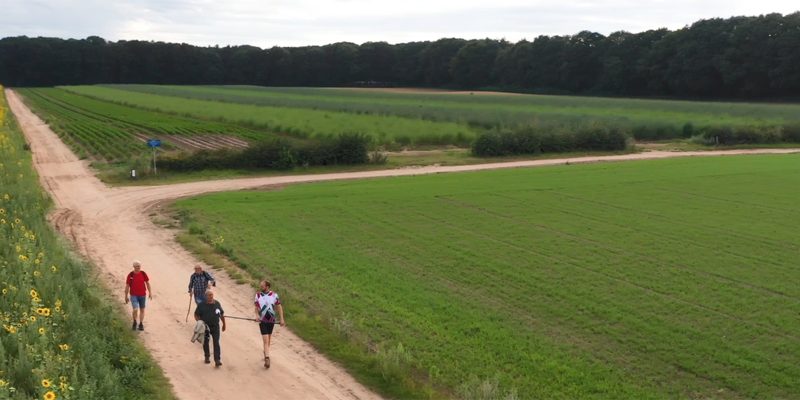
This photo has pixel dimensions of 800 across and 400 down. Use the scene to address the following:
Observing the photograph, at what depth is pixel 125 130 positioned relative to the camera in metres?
66.8

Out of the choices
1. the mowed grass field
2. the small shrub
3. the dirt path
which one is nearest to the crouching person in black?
the dirt path

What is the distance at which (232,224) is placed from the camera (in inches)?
1097

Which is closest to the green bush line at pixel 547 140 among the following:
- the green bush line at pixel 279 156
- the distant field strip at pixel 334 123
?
the distant field strip at pixel 334 123

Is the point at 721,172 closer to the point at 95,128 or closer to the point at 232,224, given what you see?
the point at 232,224

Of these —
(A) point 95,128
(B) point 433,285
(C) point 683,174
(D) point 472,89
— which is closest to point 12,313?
(B) point 433,285

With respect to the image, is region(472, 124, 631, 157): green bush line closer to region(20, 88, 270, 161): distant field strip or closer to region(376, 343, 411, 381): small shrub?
region(20, 88, 270, 161): distant field strip

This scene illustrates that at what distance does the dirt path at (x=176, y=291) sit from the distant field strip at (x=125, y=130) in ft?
31.7

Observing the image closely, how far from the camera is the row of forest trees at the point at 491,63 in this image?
352ft

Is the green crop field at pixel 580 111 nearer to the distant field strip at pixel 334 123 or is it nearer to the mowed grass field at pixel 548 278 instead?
the distant field strip at pixel 334 123

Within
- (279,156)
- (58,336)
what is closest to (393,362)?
(58,336)

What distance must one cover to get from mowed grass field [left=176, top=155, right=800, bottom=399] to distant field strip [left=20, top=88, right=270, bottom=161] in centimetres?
2307

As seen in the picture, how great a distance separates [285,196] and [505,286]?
1726cm

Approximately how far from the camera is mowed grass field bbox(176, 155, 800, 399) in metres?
14.4

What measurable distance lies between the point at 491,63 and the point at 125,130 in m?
98.4
